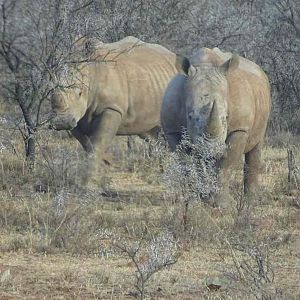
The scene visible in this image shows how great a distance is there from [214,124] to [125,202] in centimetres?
137

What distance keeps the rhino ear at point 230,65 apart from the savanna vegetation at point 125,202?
39.9 inches

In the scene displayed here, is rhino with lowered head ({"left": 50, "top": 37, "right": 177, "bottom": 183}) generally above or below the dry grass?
above

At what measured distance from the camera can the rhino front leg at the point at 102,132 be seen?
40.0ft

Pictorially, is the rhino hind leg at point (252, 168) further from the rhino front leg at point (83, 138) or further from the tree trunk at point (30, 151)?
the tree trunk at point (30, 151)

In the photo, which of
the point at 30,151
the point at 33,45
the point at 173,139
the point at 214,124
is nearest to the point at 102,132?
the point at 30,151

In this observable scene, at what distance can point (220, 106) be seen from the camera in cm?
1034

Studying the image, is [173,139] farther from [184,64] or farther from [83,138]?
[83,138]

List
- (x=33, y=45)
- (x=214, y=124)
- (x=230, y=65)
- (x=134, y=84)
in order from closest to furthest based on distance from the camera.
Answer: (x=214, y=124) < (x=230, y=65) < (x=33, y=45) < (x=134, y=84)

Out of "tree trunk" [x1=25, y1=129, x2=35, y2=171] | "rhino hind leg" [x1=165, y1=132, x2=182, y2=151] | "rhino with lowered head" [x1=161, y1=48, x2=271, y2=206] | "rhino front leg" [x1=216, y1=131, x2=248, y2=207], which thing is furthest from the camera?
"tree trunk" [x1=25, y1=129, x2=35, y2=171]

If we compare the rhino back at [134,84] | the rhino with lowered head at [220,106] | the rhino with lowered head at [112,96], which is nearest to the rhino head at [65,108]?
the rhino with lowered head at [112,96]

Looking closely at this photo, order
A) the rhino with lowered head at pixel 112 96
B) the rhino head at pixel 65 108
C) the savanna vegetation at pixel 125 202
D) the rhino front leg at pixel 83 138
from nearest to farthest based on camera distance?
the savanna vegetation at pixel 125 202 < the rhino head at pixel 65 108 < the rhino with lowered head at pixel 112 96 < the rhino front leg at pixel 83 138

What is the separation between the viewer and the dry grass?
7.09m

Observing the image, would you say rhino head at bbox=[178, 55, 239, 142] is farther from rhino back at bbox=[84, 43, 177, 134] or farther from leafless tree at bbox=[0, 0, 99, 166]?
rhino back at bbox=[84, 43, 177, 134]

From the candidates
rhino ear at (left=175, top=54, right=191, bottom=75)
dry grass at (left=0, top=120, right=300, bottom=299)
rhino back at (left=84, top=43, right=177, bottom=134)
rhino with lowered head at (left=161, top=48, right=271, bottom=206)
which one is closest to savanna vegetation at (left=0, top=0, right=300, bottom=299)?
dry grass at (left=0, top=120, right=300, bottom=299)
